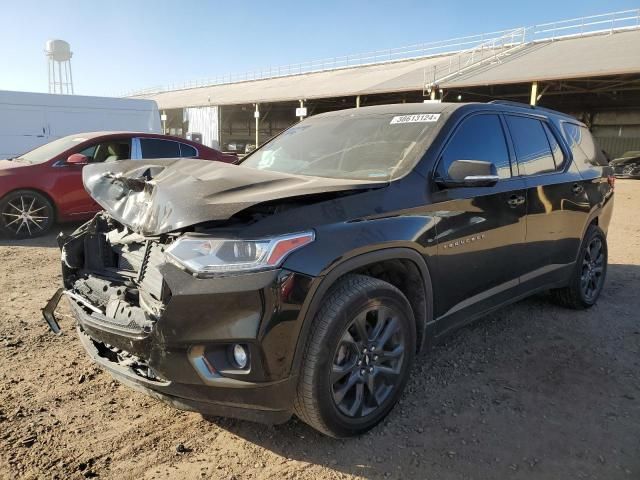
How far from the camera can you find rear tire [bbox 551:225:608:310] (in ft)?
14.8

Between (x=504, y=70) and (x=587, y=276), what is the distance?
1988cm

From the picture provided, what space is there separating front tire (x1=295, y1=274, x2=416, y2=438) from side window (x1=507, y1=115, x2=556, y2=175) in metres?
1.76

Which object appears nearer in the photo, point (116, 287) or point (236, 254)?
point (236, 254)

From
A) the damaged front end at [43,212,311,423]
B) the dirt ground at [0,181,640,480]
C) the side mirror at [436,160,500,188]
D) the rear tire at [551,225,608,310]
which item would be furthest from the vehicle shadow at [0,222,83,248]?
the rear tire at [551,225,608,310]

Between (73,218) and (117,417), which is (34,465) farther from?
(73,218)

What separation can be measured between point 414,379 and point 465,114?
1.76 metres

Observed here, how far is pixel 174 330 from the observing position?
2205mm

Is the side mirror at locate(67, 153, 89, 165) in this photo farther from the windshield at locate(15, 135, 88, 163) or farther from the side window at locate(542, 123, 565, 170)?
the side window at locate(542, 123, 565, 170)

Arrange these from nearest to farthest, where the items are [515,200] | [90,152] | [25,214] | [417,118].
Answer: [417,118] < [515,200] < [25,214] < [90,152]

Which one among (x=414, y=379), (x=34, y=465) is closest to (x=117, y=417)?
(x=34, y=465)

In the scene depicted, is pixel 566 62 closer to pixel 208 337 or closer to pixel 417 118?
pixel 417 118

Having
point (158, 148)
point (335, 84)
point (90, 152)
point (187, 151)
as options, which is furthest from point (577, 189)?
point (335, 84)

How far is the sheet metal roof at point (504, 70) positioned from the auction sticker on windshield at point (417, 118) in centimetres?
1705

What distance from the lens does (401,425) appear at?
278cm
